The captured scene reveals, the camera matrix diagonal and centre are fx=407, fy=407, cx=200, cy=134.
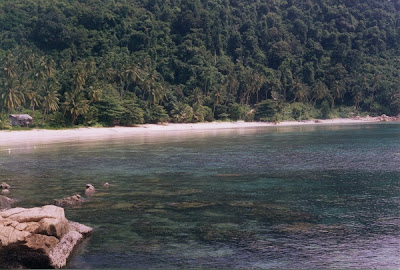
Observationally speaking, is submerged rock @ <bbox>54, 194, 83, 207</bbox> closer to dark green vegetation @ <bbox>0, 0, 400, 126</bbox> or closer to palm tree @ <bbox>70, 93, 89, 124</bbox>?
palm tree @ <bbox>70, 93, 89, 124</bbox>

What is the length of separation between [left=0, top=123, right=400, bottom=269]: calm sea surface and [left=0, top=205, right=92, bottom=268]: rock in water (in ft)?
2.83

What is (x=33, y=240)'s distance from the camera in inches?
629

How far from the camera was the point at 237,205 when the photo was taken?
83.7 feet

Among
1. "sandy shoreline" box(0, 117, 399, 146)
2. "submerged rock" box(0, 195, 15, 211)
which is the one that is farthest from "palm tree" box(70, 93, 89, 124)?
"submerged rock" box(0, 195, 15, 211)

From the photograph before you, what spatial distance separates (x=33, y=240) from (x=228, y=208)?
12.1 meters

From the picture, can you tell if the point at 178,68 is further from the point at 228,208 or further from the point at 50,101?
the point at 228,208

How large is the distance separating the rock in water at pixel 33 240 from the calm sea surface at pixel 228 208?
0.86 metres

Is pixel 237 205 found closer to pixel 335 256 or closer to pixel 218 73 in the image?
pixel 335 256

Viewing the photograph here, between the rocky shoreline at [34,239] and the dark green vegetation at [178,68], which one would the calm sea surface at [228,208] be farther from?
the dark green vegetation at [178,68]

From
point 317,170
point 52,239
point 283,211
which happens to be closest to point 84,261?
point 52,239

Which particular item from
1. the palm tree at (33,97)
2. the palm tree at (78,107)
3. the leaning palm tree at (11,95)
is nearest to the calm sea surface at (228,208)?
the palm tree at (78,107)

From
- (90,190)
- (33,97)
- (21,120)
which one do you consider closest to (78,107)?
(33,97)

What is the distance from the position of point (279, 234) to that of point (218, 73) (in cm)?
15294

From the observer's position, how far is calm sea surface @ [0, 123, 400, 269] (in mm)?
17016
